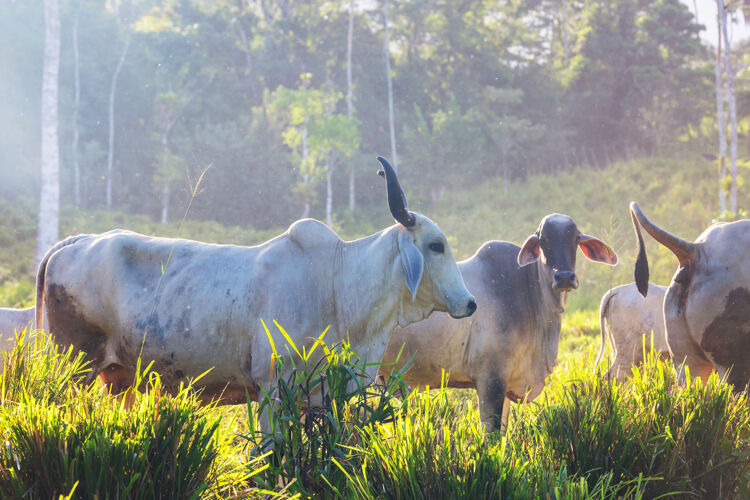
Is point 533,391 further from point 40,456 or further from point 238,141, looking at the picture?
point 238,141

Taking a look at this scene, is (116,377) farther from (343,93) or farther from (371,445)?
(343,93)

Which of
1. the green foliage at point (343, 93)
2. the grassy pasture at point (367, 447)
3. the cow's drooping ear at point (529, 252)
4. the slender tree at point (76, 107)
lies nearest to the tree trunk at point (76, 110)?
the slender tree at point (76, 107)

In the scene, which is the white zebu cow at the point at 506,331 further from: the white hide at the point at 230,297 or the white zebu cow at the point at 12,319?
the white zebu cow at the point at 12,319

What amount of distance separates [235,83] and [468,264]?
3562 centimetres

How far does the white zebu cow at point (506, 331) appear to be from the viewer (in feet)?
16.4

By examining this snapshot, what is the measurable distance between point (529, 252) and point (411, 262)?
1.60 metres

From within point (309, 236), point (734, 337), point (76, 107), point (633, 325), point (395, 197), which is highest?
point (76, 107)

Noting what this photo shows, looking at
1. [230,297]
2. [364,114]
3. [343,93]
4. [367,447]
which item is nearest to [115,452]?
[367,447]

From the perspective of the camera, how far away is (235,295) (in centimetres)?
395

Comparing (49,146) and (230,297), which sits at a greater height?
(49,146)

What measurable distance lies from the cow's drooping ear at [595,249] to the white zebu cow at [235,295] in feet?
5.28

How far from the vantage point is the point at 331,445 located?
265 centimetres

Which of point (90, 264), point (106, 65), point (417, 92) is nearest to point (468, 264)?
point (90, 264)

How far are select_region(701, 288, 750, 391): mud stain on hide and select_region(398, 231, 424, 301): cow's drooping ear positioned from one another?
5.56 ft
